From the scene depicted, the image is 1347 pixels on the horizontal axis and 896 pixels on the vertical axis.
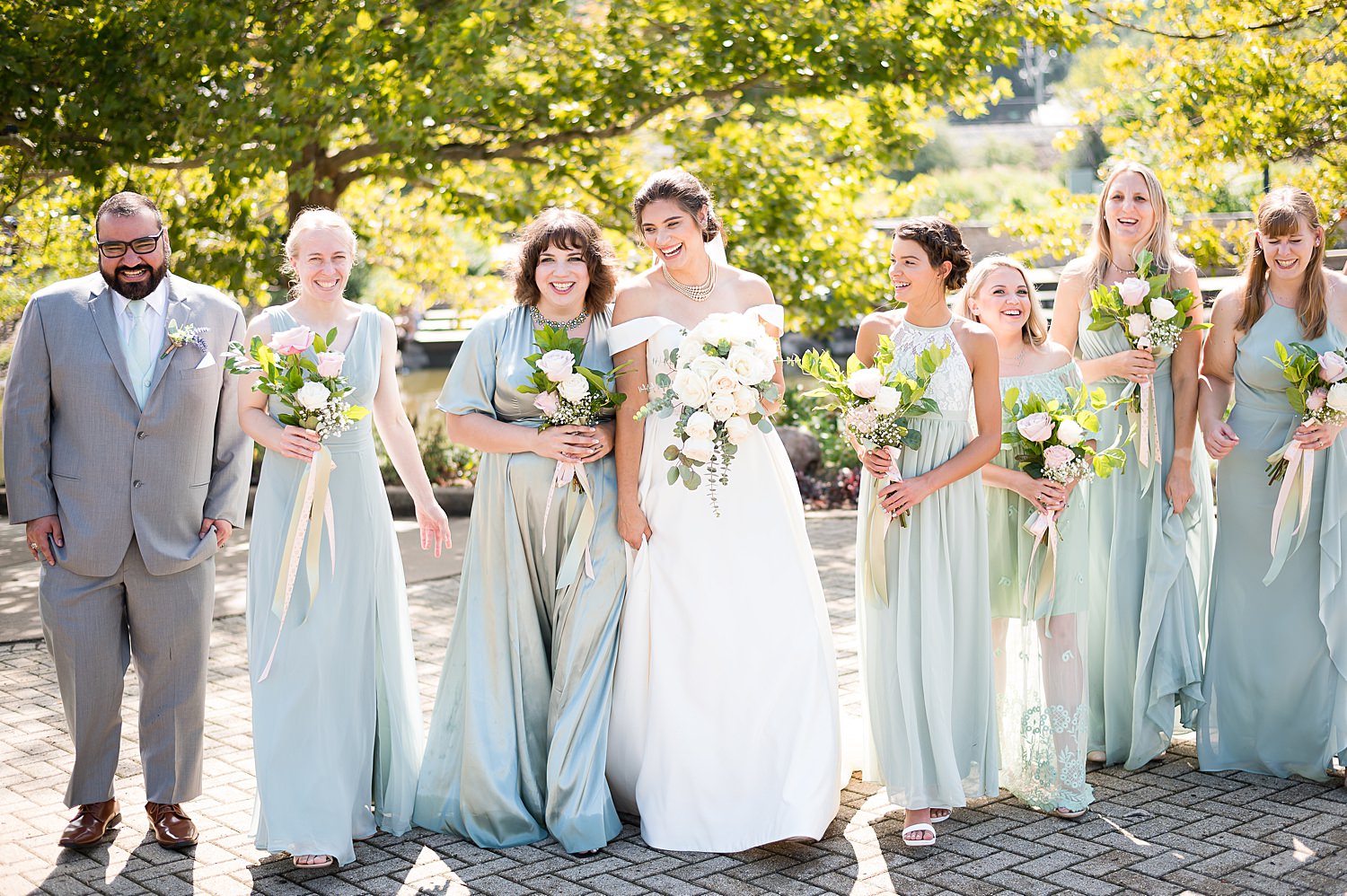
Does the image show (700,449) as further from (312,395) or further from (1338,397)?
(1338,397)

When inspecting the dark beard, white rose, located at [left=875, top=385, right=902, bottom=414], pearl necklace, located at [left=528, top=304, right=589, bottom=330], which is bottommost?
white rose, located at [left=875, top=385, right=902, bottom=414]

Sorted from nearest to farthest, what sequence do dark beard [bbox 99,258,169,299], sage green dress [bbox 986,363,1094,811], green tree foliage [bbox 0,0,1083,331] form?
1. dark beard [bbox 99,258,169,299]
2. sage green dress [bbox 986,363,1094,811]
3. green tree foliage [bbox 0,0,1083,331]

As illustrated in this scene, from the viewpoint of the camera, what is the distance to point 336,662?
16.1 feet

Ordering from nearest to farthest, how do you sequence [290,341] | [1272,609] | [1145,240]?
[290,341] → [1272,609] → [1145,240]

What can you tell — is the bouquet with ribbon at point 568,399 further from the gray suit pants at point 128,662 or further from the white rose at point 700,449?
the gray suit pants at point 128,662

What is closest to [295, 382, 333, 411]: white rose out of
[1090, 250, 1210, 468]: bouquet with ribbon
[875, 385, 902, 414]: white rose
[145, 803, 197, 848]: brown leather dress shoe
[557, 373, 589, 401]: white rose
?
[557, 373, 589, 401]: white rose

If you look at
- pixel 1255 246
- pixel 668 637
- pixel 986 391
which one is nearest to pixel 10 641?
pixel 668 637

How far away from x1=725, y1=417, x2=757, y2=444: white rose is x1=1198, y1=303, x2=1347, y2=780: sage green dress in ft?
7.35

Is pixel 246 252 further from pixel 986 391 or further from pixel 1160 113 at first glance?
pixel 986 391

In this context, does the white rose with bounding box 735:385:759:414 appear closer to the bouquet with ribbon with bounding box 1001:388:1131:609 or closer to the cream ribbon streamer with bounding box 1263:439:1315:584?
the bouquet with ribbon with bounding box 1001:388:1131:609

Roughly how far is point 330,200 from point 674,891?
9.28m

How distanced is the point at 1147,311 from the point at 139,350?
394 centimetres

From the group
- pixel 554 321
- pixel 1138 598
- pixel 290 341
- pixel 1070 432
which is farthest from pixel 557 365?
pixel 1138 598

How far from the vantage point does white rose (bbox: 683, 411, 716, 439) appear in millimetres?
4570
